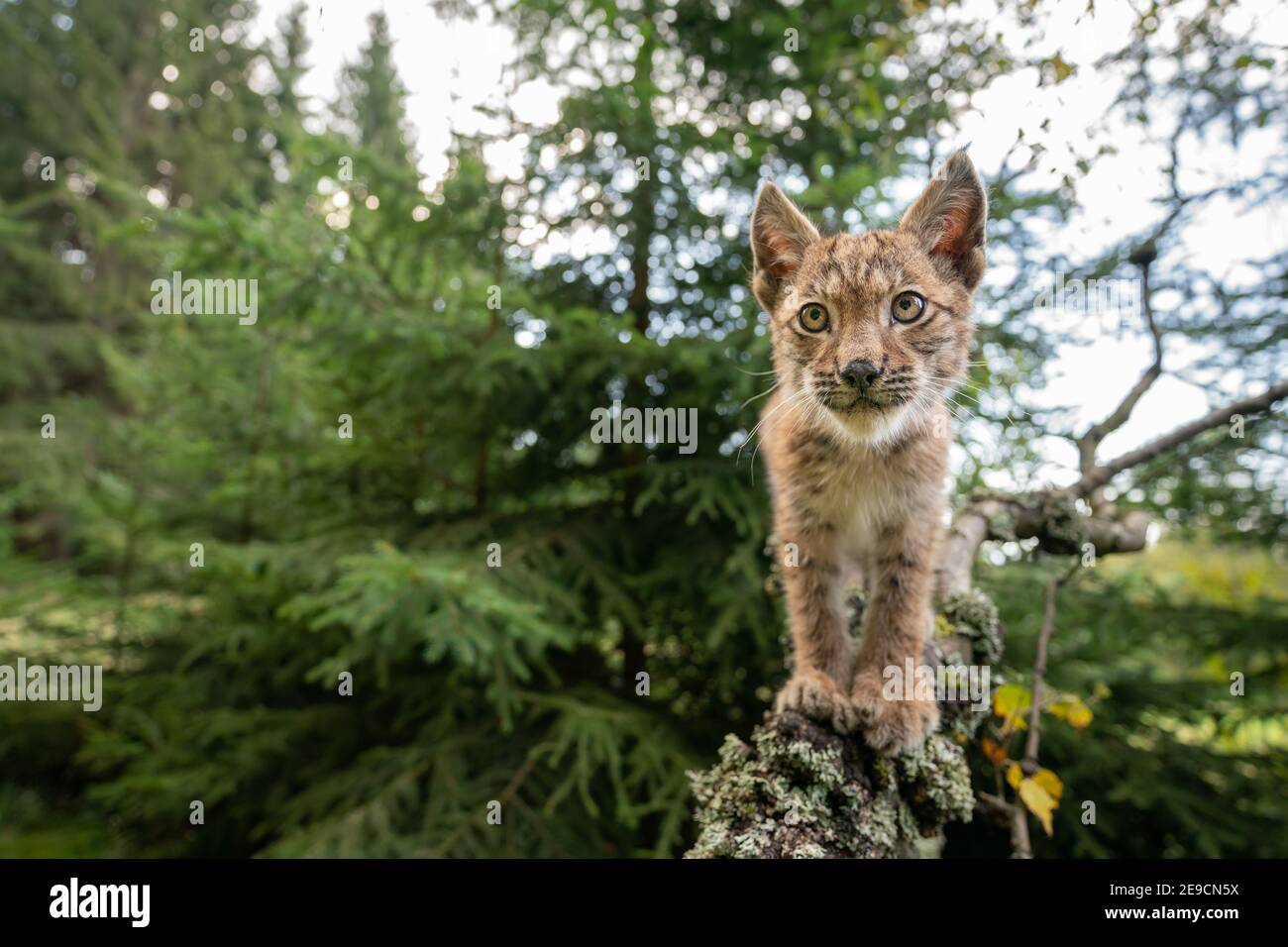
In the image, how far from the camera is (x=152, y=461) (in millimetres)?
5426

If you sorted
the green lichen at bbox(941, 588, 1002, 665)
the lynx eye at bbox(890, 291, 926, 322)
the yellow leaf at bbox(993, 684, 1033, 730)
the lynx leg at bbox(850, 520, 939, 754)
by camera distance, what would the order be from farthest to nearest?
the green lichen at bbox(941, 588, 1002, 665)
the yellow leaf at bbox(993, 684, 1033, 730)
the lynx leg at bbox(850, 520, 939, 754)
the lynx eye at bbox(890, 291, 926, 322)

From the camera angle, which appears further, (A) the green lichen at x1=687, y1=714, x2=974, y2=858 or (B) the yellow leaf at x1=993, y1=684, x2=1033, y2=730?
(B) the yellow leaf at x1=993, y1=684, x2=1033, y2=730

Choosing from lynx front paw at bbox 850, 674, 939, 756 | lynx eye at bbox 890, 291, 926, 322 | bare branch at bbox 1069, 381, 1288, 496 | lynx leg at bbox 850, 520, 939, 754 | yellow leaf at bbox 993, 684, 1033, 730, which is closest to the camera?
lynx eye at bbox 890, 291, 926, 322

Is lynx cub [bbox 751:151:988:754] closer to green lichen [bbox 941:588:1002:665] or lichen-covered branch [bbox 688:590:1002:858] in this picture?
lichen-covered branch [bbox 688:590:1002:858]

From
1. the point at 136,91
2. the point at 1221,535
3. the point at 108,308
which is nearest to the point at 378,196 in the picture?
the point at 1221,535

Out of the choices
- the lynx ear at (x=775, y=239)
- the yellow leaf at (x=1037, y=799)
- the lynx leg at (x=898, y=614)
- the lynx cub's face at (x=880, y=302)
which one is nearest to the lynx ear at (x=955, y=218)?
the lynx cub's face at (x=880, y=302)

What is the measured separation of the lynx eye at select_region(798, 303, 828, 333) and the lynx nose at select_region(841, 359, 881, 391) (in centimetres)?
14

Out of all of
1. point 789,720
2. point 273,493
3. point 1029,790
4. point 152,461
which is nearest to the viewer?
point 789,720

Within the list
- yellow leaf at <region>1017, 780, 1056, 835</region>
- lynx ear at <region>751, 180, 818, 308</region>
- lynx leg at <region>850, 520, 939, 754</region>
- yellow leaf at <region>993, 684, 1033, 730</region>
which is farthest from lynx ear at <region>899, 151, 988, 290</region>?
yellow leaf at <region>1017, 780, 1056, 835</region>

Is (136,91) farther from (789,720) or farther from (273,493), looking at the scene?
(789,720)

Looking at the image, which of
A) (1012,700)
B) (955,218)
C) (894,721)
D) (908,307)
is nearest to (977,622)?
(1012,700)

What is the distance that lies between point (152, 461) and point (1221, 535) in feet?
22.2

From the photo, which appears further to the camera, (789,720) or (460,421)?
(460,421)

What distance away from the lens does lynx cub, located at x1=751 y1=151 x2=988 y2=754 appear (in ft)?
3.72
